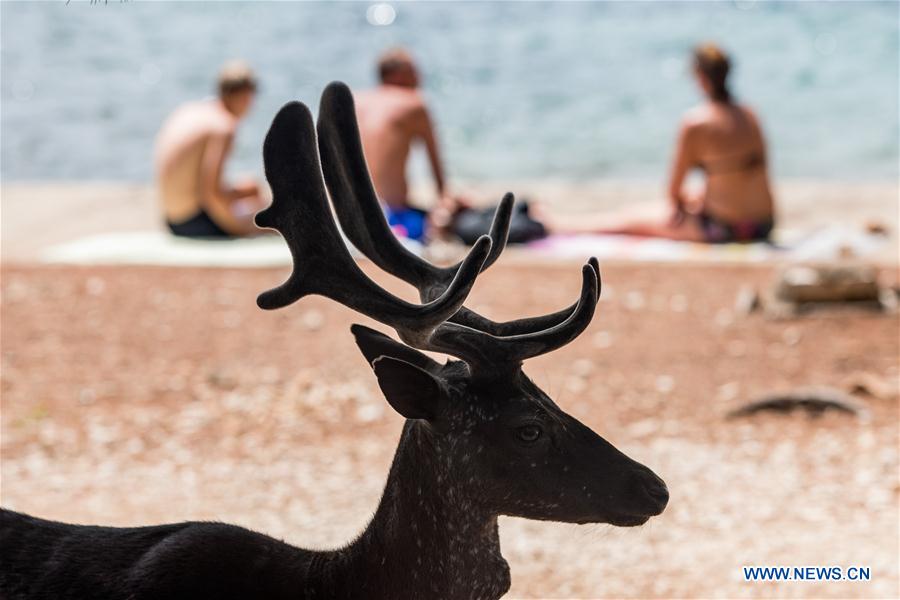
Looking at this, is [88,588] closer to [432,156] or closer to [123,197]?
[432,156]

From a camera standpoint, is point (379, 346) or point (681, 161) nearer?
point (379, 346)

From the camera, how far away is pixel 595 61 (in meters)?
23.9

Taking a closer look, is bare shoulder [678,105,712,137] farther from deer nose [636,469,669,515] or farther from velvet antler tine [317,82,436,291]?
deer nose [636,469,669,515]

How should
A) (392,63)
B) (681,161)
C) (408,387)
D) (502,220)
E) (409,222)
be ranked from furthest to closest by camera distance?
(392,63) → (409,222) → (681,161) → (502,220) → (408,387)

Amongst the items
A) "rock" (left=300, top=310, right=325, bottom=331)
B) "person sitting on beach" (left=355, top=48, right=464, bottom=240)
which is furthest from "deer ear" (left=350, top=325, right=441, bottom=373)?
"person sitting on beach" (left=355, top=48, right=464, bottom=240)

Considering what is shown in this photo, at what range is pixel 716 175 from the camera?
9711 mm

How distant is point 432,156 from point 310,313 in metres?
2.46

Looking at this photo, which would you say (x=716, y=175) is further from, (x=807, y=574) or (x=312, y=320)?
(x=807, y=574)

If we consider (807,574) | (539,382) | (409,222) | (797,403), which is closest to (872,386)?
(797,403)

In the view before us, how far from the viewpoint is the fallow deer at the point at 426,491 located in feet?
8.24

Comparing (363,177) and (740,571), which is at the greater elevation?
(363,177)

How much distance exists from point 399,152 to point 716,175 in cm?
249

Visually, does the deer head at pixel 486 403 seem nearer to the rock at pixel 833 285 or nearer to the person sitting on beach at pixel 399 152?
the rock at pixel 833 285

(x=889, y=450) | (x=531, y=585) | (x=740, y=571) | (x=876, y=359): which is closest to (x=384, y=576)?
(x=531, y=585)
